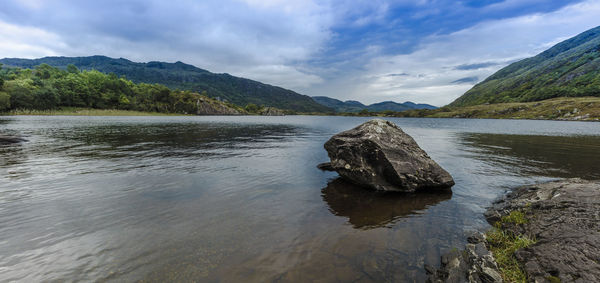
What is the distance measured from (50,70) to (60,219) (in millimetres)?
261920

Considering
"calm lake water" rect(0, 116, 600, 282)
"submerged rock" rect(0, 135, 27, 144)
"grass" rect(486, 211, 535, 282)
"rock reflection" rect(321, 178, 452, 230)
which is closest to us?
"grass" rect(486, 211, 535, 282)

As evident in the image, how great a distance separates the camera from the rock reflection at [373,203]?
999cm

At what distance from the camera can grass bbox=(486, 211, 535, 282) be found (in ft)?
19.6

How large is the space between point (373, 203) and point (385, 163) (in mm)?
3296

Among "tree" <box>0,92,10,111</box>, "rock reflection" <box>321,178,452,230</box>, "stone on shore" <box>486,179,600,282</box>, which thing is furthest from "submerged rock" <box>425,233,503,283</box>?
"tree" <box>0,92,10,111</box>

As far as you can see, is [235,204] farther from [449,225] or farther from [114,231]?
[449,225]

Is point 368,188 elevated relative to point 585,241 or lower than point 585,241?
lower

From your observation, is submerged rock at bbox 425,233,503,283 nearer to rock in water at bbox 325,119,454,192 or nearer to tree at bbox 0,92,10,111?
rock in water at bbox 325,119,454,192

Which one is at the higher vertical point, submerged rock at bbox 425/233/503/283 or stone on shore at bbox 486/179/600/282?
stone on shore at bbox 486/179/600/282

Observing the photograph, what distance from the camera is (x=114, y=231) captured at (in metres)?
8.20

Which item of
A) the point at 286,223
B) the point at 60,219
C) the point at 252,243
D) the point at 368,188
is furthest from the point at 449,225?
the point at 60,219

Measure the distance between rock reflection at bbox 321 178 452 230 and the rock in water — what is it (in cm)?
64

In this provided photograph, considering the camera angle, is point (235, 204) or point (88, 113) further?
point (88, 113)

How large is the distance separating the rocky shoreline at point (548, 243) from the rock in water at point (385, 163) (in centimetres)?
418
